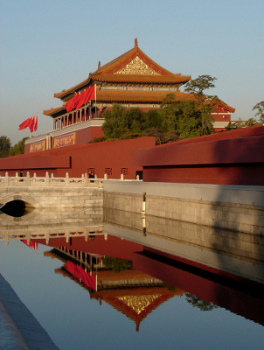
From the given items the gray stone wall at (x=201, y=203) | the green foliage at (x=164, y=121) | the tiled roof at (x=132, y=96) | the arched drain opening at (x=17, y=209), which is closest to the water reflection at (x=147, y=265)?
the gray stone wall at (x=201, y=203)

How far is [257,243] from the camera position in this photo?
15883 millimetres

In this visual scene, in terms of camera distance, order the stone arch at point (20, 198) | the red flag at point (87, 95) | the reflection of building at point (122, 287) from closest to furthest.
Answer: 1. the reflection of building at point (122, 287)
2. the stone arch at point (20, 198)
3. the red flag at point (87, 95)

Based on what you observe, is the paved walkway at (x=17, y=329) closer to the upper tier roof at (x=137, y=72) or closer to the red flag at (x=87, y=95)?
the red flag at (x=87, y=95)

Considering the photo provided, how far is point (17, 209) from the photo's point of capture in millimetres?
→ 33250

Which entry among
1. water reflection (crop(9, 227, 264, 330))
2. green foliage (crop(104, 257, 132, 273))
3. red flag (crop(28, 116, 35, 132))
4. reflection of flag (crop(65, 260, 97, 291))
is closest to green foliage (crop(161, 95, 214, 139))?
water reflection (crop(9, 227, 264, 330))

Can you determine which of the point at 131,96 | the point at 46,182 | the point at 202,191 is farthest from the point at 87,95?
the point at 202,191

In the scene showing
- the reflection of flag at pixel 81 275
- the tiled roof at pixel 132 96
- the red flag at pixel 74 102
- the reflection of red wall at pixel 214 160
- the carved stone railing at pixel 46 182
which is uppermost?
the tiled roof at pixel 132 96

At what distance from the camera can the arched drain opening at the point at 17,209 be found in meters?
30.4

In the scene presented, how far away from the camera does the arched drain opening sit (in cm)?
3044

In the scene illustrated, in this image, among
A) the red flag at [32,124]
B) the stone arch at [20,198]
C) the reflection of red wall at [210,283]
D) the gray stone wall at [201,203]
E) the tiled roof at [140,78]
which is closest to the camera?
the reflection of red wall at [210,283]

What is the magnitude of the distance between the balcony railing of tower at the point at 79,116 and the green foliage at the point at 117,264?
28012 mm

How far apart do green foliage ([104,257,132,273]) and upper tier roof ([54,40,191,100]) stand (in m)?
29.9

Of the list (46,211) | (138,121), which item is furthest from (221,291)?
(138,121)

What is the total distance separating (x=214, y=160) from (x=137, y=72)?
28233 mm
